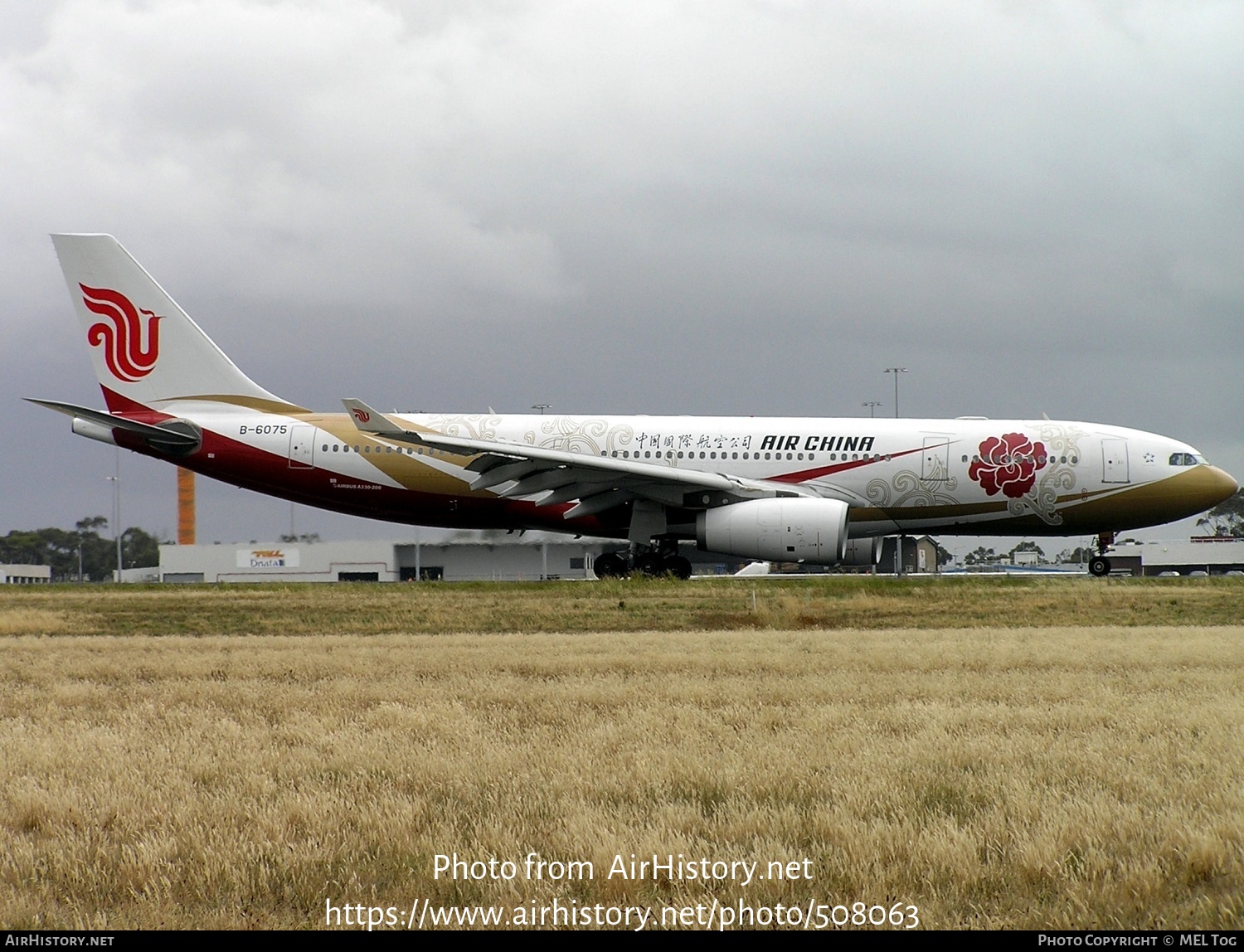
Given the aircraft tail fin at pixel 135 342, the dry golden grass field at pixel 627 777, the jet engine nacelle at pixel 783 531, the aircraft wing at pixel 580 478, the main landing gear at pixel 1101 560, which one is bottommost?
the dry golden grass field at pixel 627 777

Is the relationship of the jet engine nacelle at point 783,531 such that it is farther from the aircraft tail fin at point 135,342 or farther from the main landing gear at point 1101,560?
the aircraft tail fin at point 135,342

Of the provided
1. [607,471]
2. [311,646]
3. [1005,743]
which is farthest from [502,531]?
[1005,743]

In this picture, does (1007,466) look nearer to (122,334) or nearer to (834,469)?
(834,469)

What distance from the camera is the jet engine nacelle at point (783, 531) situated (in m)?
22.5

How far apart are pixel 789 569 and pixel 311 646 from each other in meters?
38.9

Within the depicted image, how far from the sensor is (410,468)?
25.9 m

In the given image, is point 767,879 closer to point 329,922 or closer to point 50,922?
point 329,922

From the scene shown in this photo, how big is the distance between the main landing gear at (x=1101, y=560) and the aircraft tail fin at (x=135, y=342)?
18284 mm

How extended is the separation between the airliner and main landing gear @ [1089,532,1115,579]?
4.79ft

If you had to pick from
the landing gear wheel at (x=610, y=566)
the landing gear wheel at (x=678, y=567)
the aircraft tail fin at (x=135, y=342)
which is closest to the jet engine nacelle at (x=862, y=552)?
the landing gear wheel at (x=678, y=567)

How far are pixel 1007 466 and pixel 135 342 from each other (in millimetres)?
18963

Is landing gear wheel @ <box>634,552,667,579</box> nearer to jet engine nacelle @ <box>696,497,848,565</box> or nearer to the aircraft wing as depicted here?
the aircraft wing

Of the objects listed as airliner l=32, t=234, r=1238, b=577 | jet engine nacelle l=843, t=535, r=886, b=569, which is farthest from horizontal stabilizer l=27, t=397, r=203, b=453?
jet engine nacelle l=843, t=535, r=886, b=569

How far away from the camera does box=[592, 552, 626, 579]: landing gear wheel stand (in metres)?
25.9
